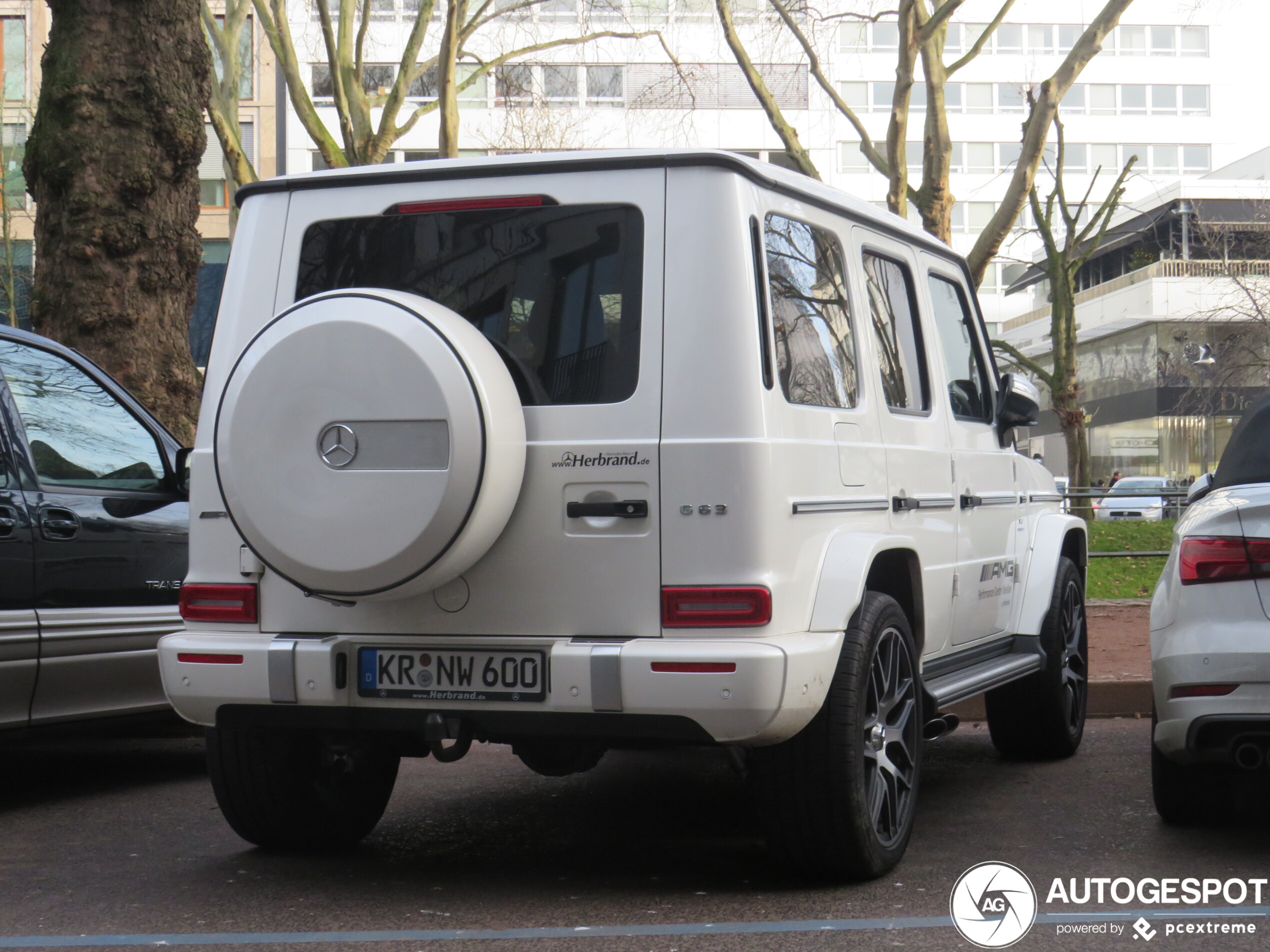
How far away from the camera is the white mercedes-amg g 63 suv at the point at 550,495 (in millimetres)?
4254

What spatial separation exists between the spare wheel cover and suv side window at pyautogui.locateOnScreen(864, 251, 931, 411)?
5.07 ft

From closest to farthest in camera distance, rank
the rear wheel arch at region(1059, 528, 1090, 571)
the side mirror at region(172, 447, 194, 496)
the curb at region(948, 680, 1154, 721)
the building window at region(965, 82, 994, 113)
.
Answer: the side mirror at region(172, 447, 194, 496)
the rear wheel arch at region(1059, 528, 1090, 571)
the curb at region(948, 680, 1154, 721)
the building window at region(965, 82, 994, 113)

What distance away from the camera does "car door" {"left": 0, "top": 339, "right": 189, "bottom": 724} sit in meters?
5.98

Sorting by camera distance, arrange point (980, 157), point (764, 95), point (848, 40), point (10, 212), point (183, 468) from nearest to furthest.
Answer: point (183, 468), point (764, 95), point (10, 212), point (848, 40), point (980, 157)

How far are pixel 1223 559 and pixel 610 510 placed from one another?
1896 mm

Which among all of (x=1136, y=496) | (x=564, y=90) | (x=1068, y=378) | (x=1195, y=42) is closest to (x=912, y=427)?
(x=1136, y=496)

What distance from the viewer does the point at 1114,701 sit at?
840 centimetres

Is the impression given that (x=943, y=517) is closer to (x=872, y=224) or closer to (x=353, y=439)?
(x=872, y=224)

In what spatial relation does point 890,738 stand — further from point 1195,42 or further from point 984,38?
point 1195,42

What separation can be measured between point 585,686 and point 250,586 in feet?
3.60

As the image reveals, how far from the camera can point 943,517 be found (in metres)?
5.71

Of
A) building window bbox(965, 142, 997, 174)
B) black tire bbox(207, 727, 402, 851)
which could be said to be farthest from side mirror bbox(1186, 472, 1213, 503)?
building window bbox(965, 142, 997, 174)

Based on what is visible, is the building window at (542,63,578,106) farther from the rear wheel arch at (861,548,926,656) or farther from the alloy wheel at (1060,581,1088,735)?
the rear wheel arch at (861,548,926,656)

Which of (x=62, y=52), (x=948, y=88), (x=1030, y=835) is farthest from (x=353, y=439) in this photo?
(x=948, y=88)
